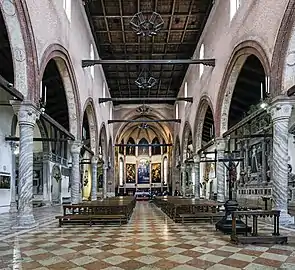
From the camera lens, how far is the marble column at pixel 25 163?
1112 centimetres

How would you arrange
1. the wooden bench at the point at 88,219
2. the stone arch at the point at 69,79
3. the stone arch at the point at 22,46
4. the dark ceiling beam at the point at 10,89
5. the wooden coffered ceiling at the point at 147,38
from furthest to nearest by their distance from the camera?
the wooden coffered ceiling at the point at 147,38 < the stone arch at the point at 69,79 < the wooden bench at the point at 88,219 < the stone arch at the point at 22,46 < the dark ceiling beam at the point at 10,89

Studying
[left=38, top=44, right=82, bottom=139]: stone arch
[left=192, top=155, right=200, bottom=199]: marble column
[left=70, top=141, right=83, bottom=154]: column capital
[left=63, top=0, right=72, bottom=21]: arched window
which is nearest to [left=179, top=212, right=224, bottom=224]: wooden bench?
[left=38, top=44, right=82, bottom=139]: stone arch

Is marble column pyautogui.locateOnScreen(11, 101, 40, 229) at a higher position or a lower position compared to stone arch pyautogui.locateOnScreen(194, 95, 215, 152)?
lower

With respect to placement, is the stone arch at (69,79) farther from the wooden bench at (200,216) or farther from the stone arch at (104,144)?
the stone arch at (104,144)

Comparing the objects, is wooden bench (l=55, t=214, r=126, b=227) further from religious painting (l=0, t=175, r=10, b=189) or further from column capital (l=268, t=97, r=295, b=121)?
religious painting (l=0, t=175, r=10, b=189)

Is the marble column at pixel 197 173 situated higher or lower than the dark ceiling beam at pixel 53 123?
lower

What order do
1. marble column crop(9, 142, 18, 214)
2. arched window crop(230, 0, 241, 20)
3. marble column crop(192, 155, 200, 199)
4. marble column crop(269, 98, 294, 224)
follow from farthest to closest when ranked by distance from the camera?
marble column crop(192, 155, 200, 199) → marble column crop(9, 142, 18, 214) → arched window crop(230, 0, 241, 20) → marble column crop(269, 98, 294, 224)

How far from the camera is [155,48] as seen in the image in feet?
83.6

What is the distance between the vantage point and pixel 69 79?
16781 millimetres

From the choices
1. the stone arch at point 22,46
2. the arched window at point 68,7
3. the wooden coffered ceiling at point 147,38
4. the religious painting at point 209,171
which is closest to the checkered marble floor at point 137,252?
the stone arch at point 22,46

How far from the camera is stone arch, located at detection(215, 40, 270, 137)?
507 inches

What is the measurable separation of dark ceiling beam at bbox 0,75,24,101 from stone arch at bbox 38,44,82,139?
5.77 feet

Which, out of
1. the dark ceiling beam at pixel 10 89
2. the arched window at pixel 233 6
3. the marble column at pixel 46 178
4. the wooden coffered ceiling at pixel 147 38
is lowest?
Result: the marble column at pixel 46 178

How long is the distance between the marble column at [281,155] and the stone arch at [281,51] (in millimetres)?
468
